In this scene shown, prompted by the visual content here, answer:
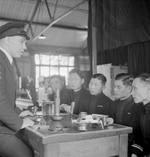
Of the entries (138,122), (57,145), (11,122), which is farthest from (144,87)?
(11,122)

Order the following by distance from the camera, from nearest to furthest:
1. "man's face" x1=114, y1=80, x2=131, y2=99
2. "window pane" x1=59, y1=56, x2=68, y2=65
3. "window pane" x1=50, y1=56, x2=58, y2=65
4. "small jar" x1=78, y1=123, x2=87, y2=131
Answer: "small jar" x1=78, y1=123, x2=87, y2=131, "man's face" x1=114, y1=80, x2=131, y2=99, "window pane" x1=50, y1=56, x2=58, y2=65, "window pane" x1=59, y1=56, x2=68, y2=65

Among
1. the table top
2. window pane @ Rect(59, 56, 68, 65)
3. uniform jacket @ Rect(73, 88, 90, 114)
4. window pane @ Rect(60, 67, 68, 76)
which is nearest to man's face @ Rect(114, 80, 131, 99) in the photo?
uniform jacket @ Rect(73, 88, 90, 114)

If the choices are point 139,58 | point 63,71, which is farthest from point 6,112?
point 63,71

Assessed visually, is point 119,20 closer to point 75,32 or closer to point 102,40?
point 102,40

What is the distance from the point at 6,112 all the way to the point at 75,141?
18.9 inches

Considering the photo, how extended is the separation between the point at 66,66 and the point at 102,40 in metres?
9.20

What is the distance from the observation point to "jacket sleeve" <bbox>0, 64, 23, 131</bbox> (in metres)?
1.55

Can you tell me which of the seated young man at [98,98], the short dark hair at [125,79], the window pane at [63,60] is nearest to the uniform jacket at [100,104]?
the seated young man at [98,98]

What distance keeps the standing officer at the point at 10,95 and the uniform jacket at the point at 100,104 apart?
1.17 metres

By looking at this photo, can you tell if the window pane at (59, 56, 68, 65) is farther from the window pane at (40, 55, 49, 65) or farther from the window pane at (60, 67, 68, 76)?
the window pane at (40, 55, 49, 65)

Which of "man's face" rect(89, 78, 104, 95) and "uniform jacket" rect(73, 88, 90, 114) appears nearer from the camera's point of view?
"man's face" rect(89, 78, 104, 95)

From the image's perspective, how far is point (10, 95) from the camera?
1675 millimetres

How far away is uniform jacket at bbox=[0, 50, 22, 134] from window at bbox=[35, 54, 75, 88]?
1071cm

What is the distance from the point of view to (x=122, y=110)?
2.41m
